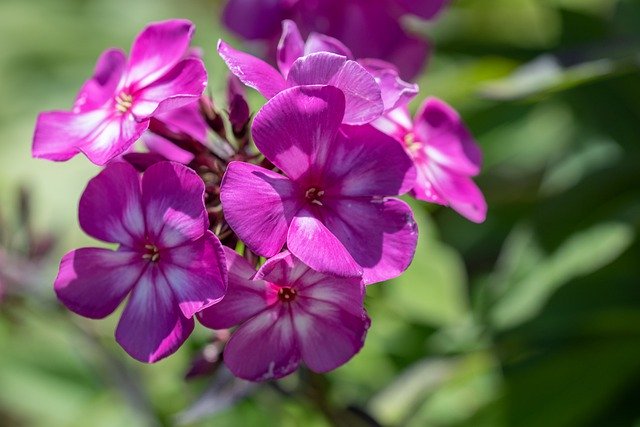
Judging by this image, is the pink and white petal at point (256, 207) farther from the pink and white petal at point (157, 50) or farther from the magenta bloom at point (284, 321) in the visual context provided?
the pink and white petal at point (157, 50)

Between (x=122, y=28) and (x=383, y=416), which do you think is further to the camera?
(x=122, y=28)

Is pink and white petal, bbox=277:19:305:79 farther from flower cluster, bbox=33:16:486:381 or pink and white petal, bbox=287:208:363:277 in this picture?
pink and white petal, bbox=287:208:363:277

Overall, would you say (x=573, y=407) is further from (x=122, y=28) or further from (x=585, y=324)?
(x=122, y=28)

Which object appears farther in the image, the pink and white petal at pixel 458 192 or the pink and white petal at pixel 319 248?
the pink and white petal at pixel 458 192

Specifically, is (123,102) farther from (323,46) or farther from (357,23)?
(357,23)

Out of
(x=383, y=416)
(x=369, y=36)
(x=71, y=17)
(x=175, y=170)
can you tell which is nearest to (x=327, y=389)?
(x=383, y=416)

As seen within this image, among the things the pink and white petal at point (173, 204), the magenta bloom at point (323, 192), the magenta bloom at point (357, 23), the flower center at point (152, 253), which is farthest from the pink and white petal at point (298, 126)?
the magenta bloom at point (357, 23)
